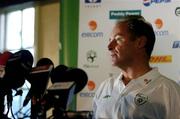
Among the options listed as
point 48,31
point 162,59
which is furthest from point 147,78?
point 48,31

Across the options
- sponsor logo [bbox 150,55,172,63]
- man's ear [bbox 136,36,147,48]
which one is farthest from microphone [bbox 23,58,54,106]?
sponsor logo [bbox 150,55,172,63]

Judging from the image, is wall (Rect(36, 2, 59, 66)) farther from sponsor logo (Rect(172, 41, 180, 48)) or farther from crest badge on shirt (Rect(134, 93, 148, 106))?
crest badge on shirt (Rect(134, 93, 148, 106))

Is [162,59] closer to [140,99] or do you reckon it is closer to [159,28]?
[159,28]

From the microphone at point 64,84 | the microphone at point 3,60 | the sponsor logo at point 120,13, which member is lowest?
the microphone at point 64,84

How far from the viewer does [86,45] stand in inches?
122

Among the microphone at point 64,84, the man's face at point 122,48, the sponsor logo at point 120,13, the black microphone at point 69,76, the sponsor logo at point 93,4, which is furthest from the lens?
the sponsor logo at point 93,4

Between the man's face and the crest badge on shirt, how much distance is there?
19cm

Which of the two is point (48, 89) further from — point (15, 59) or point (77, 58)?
point (77, 58)

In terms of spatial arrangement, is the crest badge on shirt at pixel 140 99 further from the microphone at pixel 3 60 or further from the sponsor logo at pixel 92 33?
the sponsor logo at pixel 92 33

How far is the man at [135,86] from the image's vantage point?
1.79 metres

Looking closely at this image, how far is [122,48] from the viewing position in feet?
6.37

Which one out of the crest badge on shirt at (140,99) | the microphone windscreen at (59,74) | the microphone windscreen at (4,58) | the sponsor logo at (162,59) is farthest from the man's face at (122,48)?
the sponsor logo at (162,59)

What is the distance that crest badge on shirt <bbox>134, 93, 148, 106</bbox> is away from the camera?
1.81 metres

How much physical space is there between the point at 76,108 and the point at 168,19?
909 millimetres
